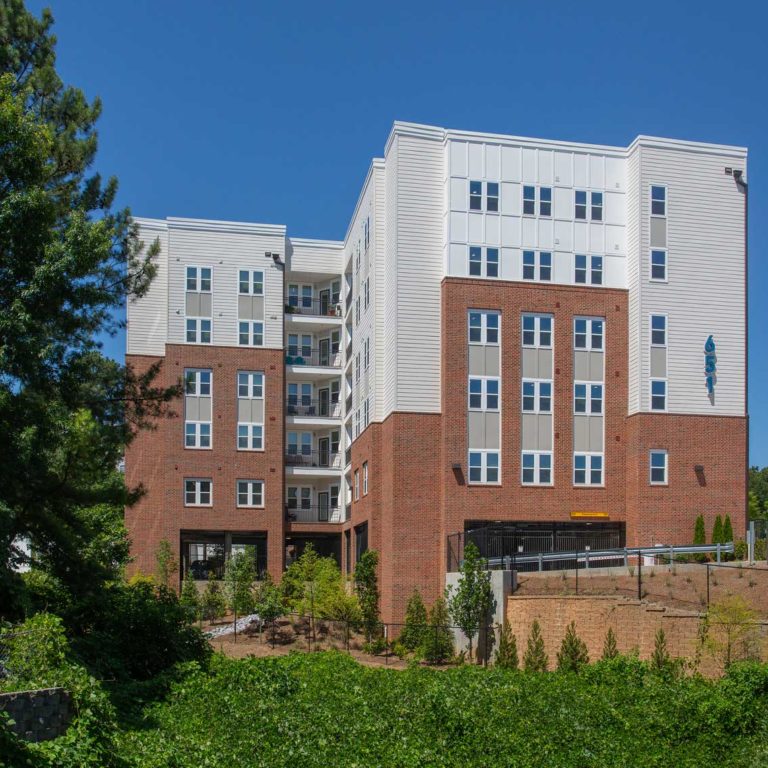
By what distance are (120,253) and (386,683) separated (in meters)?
11.9

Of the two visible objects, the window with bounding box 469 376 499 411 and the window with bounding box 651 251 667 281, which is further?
the window with bounding box 651 251 667 281

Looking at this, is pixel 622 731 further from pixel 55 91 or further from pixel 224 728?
pixel 55 91

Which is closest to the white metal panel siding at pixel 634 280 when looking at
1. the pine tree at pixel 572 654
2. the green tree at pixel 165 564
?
the pine tree at pixel 572 654

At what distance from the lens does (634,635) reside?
28.0 m

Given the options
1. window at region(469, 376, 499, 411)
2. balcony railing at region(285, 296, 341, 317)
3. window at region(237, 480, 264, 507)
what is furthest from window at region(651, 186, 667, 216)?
window at region(237, 480, 264, 507)

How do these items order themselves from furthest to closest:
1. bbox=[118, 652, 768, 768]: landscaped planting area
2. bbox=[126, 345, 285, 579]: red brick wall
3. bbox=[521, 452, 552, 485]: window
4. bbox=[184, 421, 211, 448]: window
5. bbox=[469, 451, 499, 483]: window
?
1. bbox=[184, 421, 211, 448]: window
2. bbox=[126, 345, 285, 579]: red brick wall
3. bbox=[521, 452, 552, 485]: window
4. bbox=[469, 451, 499, 483]: window
5. bbox=[118, 652, 768, 768]: landscaped planting area

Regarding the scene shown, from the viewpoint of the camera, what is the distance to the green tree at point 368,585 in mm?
38969

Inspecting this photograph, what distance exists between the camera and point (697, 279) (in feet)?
133

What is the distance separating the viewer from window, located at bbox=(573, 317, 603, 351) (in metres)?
40.5

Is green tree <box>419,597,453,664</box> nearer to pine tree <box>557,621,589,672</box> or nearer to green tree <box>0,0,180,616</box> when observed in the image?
pine tree <box>557,621,589,672</box>

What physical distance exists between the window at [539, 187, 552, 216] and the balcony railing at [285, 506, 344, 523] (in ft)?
61.8

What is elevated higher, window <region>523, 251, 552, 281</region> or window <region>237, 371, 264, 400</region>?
window <region>523, 251, 552, 281</region>

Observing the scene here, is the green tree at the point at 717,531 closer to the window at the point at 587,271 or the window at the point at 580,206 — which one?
the window at the point at 587,271

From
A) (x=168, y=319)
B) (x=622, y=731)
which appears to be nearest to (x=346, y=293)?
(x=168, y=319)
